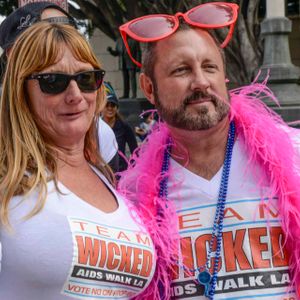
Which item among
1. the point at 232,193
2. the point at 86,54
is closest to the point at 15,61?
A: the point at 86,54

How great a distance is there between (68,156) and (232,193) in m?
0.55

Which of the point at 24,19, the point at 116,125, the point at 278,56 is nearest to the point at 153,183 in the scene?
the point at 24,19

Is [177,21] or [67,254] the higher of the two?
[177,21]

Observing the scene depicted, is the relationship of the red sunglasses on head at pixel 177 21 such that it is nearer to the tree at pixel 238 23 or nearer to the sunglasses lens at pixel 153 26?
the sunglasses lens at pixel 153 26

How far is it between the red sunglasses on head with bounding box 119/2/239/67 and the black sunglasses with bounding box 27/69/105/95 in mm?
290

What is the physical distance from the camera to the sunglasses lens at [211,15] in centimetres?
202

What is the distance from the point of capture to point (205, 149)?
202 centimetres

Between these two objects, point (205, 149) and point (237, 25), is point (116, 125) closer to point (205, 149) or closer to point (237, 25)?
point (205, 149)

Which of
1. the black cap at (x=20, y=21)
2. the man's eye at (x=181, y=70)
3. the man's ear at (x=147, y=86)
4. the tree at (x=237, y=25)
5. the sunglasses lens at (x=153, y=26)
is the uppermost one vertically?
the tree at (x=237, y=25)

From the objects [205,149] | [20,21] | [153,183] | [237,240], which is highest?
[20,21]

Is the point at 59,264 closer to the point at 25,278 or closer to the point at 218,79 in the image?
the point at 25,278

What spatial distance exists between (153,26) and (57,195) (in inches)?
27.2

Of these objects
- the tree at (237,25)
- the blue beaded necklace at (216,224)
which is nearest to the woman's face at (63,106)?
the blue beaded necklace at (216,224)

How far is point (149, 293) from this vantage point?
6.26 ft
